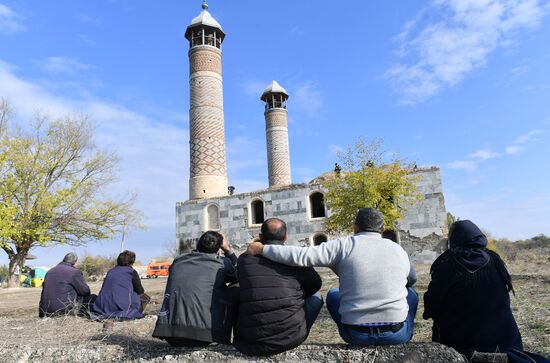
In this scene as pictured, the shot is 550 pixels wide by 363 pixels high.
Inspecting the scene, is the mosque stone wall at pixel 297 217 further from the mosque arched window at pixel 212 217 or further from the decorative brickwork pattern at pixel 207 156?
the decorative brickwork pattern at pixel 207 156

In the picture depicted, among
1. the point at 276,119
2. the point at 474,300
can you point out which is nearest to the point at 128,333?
the point at 474,300

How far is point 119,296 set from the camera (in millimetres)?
5469

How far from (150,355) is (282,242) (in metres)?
1.40

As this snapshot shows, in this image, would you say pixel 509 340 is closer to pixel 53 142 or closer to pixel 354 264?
pixel 354 264

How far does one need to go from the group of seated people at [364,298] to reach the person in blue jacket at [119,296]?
233 centimetres

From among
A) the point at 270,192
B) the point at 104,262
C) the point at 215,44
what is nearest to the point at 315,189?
the point at 270,192

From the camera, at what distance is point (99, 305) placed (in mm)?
5480

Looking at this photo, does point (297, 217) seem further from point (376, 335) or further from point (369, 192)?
point (376, 335)

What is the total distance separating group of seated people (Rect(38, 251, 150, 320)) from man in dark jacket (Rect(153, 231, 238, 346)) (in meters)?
2.21

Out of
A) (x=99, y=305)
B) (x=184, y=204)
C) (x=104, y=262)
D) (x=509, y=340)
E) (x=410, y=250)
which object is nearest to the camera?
(x=509, y=340)

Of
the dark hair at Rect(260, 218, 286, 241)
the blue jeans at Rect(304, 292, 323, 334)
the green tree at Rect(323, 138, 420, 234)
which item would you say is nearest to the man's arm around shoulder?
the dark hair at Rect(260, 218, 286, 241)

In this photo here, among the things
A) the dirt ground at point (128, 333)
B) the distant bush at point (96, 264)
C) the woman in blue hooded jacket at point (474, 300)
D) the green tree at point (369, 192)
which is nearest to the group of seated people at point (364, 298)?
the woman in blue hooded jacket at point (474, 300)

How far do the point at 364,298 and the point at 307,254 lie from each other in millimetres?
494

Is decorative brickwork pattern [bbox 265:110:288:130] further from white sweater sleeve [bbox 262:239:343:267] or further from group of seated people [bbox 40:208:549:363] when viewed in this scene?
white sweater sleeve [bbox 262:239:343:267]
